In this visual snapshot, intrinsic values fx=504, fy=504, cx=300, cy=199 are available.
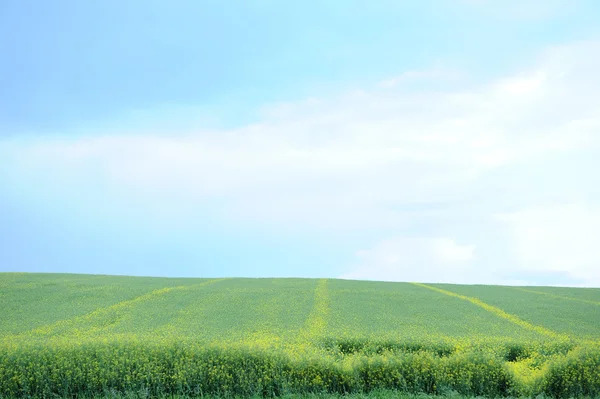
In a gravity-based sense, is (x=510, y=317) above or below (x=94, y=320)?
above

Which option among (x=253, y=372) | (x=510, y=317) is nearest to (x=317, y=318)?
(x=253, y=372)

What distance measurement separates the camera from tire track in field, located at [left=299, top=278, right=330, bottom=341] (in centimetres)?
1517

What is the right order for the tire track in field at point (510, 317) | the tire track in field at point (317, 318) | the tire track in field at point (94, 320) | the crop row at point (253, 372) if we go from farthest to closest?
the tire track in field at point (510, 317) → the tire track in field at point (94, 320) → the tire track in field at point (317, 318) → the crop row at point (253, 372)

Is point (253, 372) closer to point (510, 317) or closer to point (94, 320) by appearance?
point (94, 320)

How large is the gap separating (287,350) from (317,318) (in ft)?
17.1

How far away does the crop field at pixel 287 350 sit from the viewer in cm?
1191

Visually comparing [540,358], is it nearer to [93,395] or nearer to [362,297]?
[362,297]

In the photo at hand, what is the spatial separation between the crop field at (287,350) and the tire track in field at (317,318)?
66mm

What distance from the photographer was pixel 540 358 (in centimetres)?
1356

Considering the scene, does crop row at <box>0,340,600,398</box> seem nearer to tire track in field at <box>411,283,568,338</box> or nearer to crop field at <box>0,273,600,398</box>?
crop field at <box>0,273,600,398</box>

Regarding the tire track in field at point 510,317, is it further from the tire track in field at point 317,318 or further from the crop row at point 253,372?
the tire track in field at point 317,318

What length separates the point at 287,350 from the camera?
496 inches

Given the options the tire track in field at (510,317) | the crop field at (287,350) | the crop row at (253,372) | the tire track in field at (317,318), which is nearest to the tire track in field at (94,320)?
the crop field at (287,350)

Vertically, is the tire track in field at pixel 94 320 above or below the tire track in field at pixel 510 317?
below
